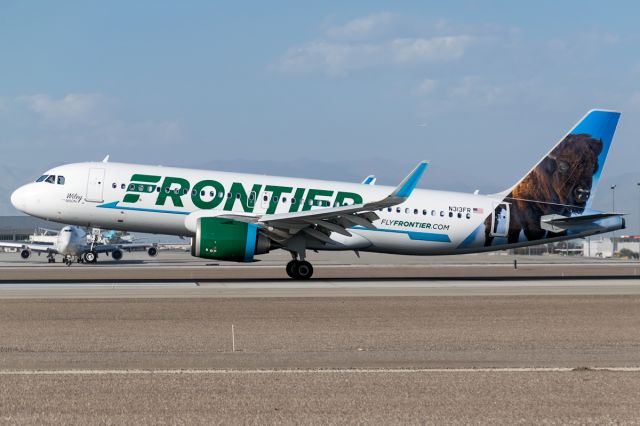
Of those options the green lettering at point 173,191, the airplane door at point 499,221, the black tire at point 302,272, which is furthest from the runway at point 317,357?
the airplane door at point 499,221

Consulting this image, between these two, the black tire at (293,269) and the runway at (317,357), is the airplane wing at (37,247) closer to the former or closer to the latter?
the black tire at (293,269)

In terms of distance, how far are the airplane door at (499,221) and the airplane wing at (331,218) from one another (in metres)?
6.42

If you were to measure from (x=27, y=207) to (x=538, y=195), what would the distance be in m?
23.2

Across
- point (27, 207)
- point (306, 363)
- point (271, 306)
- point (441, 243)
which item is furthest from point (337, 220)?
point (306, 363)

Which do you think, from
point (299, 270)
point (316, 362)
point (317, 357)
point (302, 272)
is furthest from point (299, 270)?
point (316, 362)

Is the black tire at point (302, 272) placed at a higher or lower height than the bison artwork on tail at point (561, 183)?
lower

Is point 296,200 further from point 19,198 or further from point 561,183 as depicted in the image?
point 561,183

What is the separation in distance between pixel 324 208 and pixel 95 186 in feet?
31.7

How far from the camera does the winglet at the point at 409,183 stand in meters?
33.5

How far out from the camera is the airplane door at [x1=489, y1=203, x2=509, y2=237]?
39.1 metres

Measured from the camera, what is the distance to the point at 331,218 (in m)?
34.7

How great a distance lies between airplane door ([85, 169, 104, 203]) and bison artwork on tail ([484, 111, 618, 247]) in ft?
57.4

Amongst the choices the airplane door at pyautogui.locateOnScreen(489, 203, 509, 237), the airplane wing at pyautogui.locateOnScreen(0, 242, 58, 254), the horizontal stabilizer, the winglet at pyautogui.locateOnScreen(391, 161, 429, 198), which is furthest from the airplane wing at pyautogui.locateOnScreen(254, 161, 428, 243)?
the airplane wing at pyautogui.locateOnScreen(0, 242, 58, 254)

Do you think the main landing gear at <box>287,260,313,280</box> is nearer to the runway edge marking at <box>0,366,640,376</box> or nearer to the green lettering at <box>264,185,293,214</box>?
the green lettering at <box>264,185,293,214</box>
